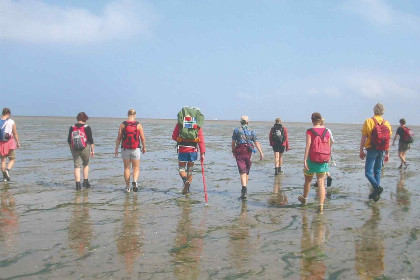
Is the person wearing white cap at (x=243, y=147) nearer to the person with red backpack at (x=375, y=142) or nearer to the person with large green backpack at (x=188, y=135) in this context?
the person with large green backpack at (x=188, y=135)

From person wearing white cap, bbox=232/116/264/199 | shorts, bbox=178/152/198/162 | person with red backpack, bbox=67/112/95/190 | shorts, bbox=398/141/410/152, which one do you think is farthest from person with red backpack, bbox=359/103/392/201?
person with red backpack, bbox=67/112/95/190

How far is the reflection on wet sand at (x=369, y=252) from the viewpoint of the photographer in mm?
4609

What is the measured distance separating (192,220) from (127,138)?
11.2ft

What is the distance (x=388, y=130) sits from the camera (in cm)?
849

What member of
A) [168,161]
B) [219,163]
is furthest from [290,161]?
[168,161]

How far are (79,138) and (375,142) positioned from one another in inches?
279

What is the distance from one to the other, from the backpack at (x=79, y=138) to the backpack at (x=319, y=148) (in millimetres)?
5658

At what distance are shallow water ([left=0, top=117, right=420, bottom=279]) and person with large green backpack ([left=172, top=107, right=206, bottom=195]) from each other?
751 mm

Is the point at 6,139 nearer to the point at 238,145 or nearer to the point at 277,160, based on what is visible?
the point at 238,145

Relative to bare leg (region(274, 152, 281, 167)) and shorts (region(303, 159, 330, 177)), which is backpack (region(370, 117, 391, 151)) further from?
bare leg (region(274, 152, 281, 167))

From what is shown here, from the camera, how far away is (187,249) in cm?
533

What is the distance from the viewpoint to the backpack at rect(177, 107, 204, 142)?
9.09 meters

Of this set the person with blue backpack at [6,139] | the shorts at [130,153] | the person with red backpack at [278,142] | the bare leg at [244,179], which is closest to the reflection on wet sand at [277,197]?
the bare leg at [244,179]

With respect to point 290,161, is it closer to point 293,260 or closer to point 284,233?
point 284,233
